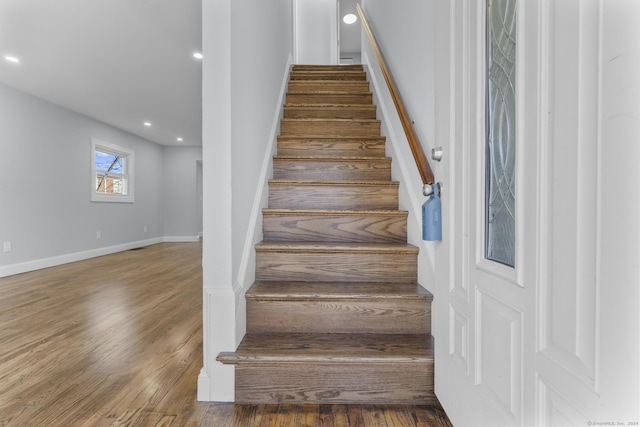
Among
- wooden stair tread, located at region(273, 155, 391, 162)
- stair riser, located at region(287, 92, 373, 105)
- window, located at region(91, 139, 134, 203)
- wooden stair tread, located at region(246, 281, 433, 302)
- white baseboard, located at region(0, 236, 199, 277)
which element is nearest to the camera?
wooden stair tread, located at region(246, 281, 433, 302)

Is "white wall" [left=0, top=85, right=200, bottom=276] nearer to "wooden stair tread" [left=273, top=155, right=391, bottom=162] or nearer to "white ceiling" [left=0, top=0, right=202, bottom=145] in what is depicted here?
→ "white ceiling" [left=0, top=0, right=202, bottom=145]

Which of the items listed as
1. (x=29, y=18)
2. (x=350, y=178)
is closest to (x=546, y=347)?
(x=350, y=178)

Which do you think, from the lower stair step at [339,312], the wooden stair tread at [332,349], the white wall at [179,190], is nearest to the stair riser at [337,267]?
the lower stair step at [339,312]

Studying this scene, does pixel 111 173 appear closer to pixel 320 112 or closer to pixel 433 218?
pixel 320 112

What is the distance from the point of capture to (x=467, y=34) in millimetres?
936

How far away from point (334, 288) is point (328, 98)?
2.09 metres

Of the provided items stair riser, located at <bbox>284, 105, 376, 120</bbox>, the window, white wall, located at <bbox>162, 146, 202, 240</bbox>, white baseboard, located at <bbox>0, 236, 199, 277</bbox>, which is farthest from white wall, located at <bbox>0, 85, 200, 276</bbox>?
stair riser, located at <bbox>284, 105, 376, 120</bbox>

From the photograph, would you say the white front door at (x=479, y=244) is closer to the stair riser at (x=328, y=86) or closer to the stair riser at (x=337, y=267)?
the stair riser at (x=337, y=267)

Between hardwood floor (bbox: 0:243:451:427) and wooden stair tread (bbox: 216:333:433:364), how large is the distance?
0.60 feet

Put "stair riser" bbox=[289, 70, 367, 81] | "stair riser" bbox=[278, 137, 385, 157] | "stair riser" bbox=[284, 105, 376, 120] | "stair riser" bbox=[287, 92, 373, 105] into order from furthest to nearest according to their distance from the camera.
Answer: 1. "stair riser" bbox=[289, 70, 367, 81]
2. "stair riser" bbox=[287, 92, 373, 105]
3. "stair riser" bbox=[284, 105, 376, 120]
4. "stair riser" bbox=[278, 137, 385, 157]

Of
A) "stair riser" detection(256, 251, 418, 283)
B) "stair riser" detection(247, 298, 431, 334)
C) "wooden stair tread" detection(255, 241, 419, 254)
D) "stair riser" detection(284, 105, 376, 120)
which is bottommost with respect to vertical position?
"stair riser" detection(247, 298, 431, 334)

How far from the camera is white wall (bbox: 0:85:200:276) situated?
3746mm

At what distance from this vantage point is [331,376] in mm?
1180

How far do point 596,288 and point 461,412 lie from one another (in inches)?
25.6
